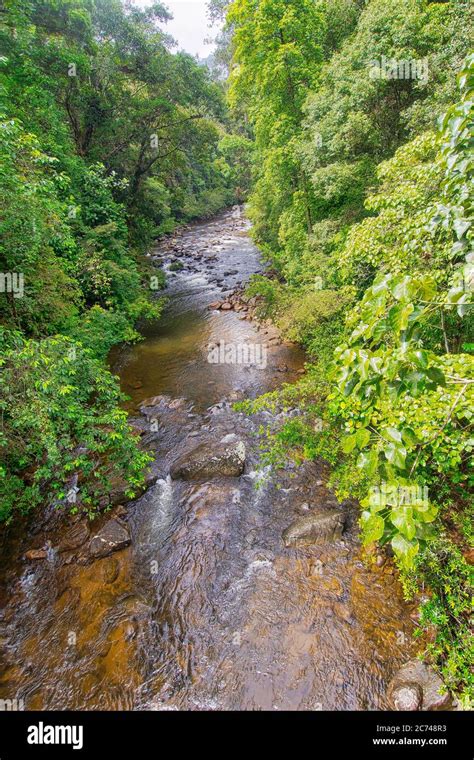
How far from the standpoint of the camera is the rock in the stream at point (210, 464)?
24.6 ft

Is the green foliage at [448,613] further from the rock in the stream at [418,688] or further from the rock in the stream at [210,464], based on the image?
the rock in the stream at [210,464]

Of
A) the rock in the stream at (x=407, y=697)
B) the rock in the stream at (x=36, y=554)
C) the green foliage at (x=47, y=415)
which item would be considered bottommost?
the rock in the stream at (x=407, y=697)

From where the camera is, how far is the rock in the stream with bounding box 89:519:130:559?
6.04 meters

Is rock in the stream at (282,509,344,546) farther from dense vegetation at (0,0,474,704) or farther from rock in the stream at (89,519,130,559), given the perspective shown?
rock in the stream at (89,519,130,559)

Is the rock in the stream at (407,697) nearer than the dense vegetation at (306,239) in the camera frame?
No

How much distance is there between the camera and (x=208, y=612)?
516 cm

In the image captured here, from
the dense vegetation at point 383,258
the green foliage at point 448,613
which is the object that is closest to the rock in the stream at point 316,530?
the dense vegetation at point 383,258

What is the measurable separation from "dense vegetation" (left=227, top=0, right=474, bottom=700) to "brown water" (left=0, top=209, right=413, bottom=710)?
29.9 inches

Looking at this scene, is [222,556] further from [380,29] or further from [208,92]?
[208,92]

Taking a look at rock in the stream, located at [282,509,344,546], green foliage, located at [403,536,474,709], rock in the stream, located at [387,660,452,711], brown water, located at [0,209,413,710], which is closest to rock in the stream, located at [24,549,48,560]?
brown water, located at [0,209,413,710]

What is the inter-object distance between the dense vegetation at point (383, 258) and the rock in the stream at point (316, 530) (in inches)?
20.4

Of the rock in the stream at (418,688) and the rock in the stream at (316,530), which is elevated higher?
the rock in the stream at (316,530)

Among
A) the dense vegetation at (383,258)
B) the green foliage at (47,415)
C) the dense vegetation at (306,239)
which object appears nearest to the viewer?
the dense vegetation at (383,258)
